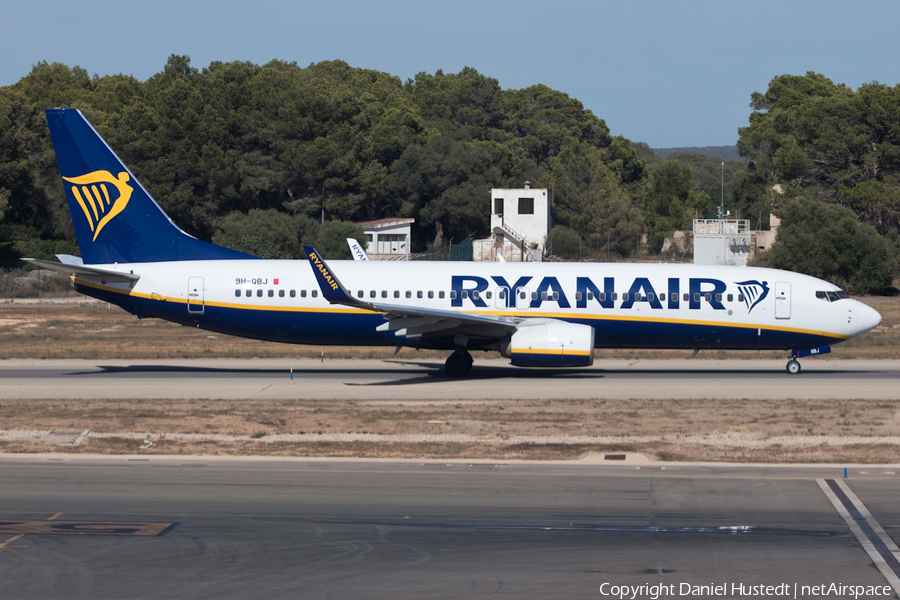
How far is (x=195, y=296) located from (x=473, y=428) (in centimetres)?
1313

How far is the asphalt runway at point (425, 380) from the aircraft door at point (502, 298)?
2.43 metres

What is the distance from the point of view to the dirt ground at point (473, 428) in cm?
1797

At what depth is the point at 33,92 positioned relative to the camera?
333ft

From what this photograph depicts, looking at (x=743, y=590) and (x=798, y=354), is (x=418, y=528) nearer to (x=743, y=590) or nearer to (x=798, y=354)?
(x=743, y=590)

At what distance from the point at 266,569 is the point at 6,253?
69947 mm

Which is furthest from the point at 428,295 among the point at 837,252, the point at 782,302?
the point at 837,252

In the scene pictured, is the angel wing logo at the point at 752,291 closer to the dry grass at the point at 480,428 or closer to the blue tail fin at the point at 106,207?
the dry grass at the point at 480,428

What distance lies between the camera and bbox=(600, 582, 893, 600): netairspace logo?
1009cm

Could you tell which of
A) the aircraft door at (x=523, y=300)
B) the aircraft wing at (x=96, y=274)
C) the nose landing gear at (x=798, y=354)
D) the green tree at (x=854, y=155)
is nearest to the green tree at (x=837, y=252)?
the green tree at (x=854, y=155)

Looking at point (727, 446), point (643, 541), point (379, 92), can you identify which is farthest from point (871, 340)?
point (379, 92)

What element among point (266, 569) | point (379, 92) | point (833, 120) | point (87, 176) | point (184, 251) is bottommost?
point (266, 569)

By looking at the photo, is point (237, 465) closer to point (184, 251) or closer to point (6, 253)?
point (184, 251)

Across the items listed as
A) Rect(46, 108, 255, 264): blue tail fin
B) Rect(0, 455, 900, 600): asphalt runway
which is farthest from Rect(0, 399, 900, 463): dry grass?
Rect(46, 108, 255, 264): blue tail fin

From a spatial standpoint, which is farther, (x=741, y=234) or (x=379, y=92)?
(x=379, y=92)
